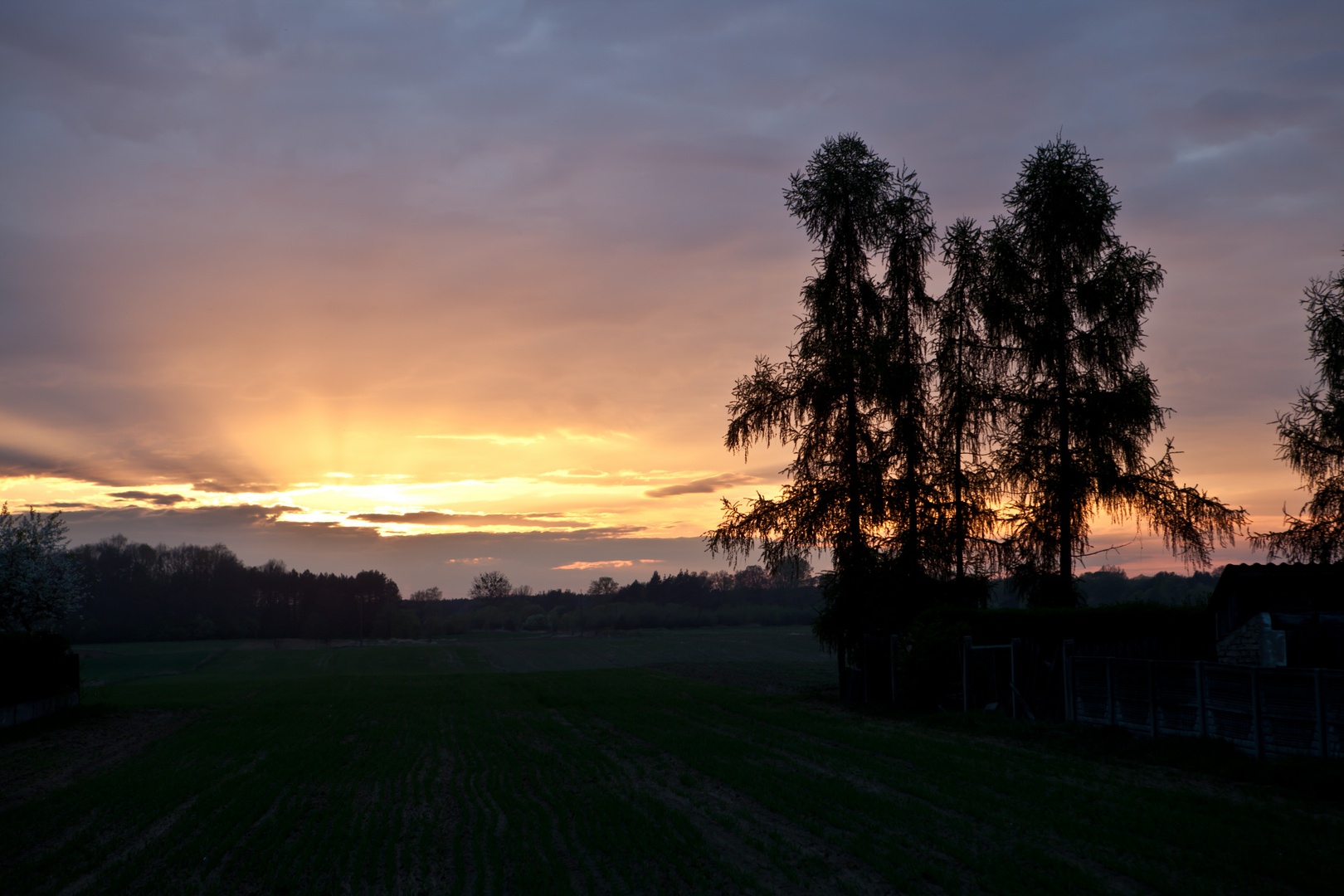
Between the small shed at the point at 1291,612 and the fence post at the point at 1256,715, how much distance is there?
2646 mm

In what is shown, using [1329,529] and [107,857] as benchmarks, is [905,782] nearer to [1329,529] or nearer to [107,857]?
[107,857]

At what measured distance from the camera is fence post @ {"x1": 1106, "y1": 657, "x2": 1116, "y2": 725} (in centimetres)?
1722

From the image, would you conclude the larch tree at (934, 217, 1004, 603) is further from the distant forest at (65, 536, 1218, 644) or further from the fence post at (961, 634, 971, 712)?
the distant forest at (65, 536, 1218, 644)

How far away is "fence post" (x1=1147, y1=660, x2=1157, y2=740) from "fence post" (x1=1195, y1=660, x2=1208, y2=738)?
0.96 meters

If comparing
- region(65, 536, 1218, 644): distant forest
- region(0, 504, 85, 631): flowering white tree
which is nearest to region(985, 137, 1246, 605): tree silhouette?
region(0, 504, 85, 631): flowering white tree

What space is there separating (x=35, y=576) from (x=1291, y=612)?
37.8 metres

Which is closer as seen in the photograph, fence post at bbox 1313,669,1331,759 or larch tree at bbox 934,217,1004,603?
fence post at bbox 1313,669,1331,759

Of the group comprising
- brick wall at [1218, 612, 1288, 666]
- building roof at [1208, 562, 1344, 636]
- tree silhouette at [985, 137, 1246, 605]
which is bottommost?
brick wall at [1218, 612, 1288, 666]

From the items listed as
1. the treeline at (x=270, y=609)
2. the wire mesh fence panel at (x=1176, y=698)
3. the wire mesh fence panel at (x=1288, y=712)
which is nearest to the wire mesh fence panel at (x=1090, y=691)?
the wire mesh fence panel at (x=1176, y=698)

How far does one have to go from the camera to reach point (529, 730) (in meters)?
20.5

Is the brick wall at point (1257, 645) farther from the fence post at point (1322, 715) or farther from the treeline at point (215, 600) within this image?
the treeline at point (215, 600)

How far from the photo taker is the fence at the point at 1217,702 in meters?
12.9

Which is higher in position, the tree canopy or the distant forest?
the tree canopy

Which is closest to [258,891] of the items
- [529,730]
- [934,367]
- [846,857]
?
[846,857]
